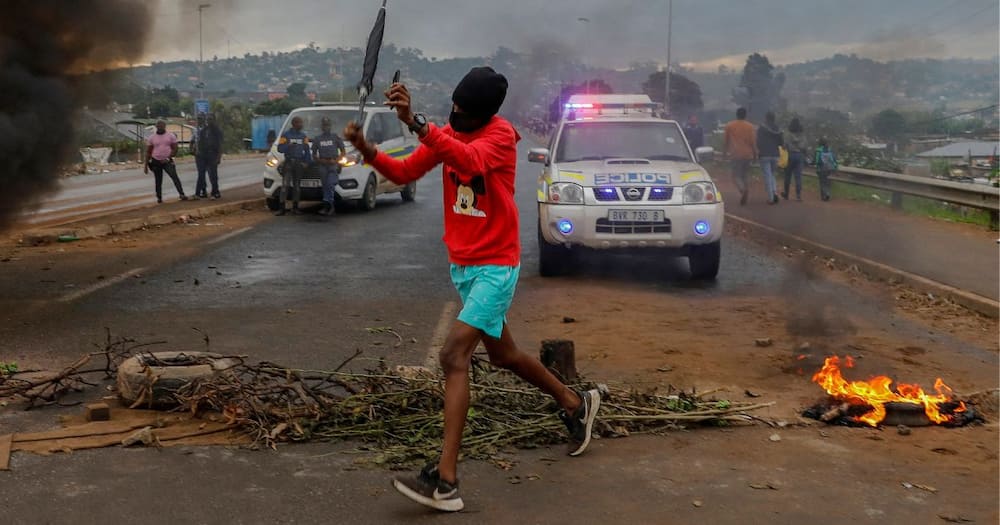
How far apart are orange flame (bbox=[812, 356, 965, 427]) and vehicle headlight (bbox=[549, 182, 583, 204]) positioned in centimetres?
427

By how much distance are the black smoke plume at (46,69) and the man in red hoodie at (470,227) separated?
25.0 feet

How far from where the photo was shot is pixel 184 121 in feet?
155

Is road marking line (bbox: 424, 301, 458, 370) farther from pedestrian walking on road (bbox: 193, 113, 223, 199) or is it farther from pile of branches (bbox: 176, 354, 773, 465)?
pedestrian walking on road (bbox: 193, 113, 223, 199)

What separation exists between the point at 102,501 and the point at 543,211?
6.95 m

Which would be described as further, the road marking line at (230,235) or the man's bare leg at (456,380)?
the road marking line at (230,235)

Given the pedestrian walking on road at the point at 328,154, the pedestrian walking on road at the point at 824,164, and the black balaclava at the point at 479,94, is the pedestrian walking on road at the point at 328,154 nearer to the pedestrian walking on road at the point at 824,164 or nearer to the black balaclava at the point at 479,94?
the pedestrian walking on road at the point at 824,164

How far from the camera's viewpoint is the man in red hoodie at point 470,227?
4.02 meters

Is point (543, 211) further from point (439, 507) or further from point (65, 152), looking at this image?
point (439, 507)

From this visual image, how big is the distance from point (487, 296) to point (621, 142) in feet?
24.8

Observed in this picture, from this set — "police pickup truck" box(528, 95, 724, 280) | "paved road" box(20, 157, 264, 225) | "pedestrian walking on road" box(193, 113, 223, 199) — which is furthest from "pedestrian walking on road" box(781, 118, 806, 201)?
"paved road" box(20, 157, 264, 225)

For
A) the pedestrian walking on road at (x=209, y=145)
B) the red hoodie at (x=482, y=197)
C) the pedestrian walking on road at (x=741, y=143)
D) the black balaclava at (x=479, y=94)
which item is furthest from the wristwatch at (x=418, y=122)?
the pedestrian walking on road at (x=209, y=145)

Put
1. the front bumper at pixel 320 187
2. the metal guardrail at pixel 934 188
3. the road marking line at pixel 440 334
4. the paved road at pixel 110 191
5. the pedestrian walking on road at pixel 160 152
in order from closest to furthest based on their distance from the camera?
the road marking line at pixel 440 334, the metal guardrail at pixel 934 188, the paved road at pixel 110 191, the front bumper at pixel 320 187, the pedestrian walking on road at pixel 160 152

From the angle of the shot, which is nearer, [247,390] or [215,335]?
[247,390]

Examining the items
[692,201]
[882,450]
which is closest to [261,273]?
[692,201]
